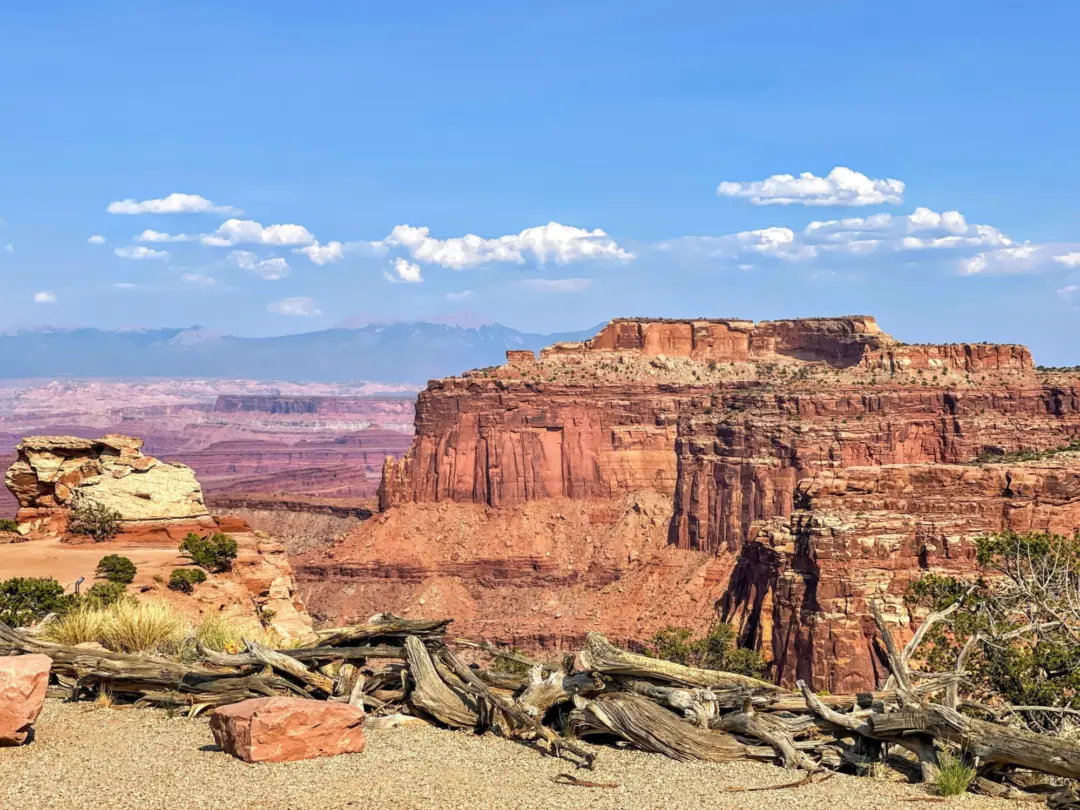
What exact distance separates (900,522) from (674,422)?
54918 millimetres

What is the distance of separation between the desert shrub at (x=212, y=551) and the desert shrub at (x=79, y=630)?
1328 cm

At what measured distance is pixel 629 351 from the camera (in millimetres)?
135000

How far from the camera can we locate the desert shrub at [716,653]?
6569 cm

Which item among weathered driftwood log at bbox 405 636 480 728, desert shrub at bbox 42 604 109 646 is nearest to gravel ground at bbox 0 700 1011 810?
weathered driftwood log at bbox 405 636 480 728

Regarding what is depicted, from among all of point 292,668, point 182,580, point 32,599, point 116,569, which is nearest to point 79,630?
point 292,668

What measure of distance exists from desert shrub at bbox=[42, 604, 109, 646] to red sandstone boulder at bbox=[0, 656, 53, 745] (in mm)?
5604

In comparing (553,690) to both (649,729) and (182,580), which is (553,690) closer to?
(649,729)

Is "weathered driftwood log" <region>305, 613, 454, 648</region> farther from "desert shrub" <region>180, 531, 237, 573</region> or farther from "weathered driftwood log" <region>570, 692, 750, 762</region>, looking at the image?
"desert shrub" <region>180, 531, 237, 573</region>

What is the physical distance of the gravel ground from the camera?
15.6 m

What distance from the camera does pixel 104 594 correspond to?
30344 mm

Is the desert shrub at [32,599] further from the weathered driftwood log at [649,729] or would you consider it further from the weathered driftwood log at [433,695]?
the weathered driftwood log at [649,729]

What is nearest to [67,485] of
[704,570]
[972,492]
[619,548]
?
[972,492]

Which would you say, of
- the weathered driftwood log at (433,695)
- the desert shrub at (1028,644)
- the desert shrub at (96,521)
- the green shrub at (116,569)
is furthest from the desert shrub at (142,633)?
the desert shrub at (96,521)

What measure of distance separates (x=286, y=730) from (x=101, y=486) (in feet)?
88.3
